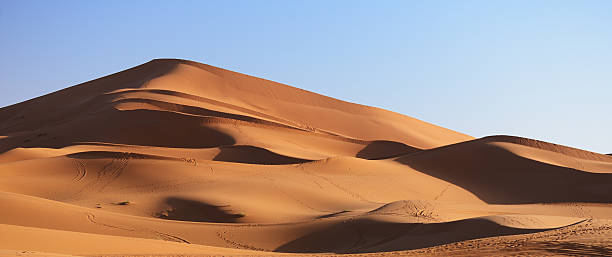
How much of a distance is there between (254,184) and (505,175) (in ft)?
41.0

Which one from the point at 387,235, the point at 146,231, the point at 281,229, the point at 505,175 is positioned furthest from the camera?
the point at 505,175

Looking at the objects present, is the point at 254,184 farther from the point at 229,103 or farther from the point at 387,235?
the point at 229,103

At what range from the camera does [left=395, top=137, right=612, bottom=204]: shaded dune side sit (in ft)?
94.1

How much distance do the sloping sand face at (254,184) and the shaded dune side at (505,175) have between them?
0.09 meters

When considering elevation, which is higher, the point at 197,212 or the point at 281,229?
the point at 197,212

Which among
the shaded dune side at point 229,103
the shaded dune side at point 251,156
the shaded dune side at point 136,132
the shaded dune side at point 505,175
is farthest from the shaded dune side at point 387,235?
the shaded dune side at point 229,103

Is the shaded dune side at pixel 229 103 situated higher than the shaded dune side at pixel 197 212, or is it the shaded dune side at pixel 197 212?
the shaded dune side at pixel 229 103

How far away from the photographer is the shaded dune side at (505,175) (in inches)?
1129

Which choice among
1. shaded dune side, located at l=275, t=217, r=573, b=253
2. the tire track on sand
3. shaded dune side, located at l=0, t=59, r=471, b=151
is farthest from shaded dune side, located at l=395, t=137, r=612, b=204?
the tire track on sand

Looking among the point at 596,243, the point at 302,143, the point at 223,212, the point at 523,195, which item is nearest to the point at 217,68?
the point at 302,143

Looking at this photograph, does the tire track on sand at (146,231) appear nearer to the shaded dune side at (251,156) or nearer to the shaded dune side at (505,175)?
the shaded dune side at (251,156)

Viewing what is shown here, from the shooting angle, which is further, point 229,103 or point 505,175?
point 229,103

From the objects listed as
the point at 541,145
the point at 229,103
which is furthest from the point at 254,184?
the point at 229,103

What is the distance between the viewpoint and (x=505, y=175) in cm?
3108
